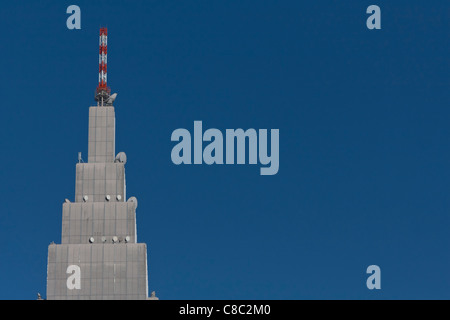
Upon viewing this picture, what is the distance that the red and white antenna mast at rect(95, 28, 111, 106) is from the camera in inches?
7367

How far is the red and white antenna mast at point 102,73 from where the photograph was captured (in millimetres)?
187125

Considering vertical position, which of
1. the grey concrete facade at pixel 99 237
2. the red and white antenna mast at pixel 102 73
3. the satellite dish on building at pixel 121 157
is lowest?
the grey concrete facade at pixel 99 237

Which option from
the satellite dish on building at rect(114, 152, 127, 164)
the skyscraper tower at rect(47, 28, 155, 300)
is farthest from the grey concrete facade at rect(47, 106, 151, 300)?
the satellite dish on building at rect(114, 152, 127, 164)

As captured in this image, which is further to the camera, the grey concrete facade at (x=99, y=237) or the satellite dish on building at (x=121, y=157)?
the satellite dish on building at (x=121, y=157)

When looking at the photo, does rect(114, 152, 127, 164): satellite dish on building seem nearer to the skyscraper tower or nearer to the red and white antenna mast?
the skyscraper tower

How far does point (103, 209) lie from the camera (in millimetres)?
180500

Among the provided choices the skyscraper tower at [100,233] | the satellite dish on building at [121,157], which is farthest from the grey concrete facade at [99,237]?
the satellite dish on building at [121,157]

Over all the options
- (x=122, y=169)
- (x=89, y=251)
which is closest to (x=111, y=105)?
(x=122, y=169)

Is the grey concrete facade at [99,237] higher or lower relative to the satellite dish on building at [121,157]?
lower

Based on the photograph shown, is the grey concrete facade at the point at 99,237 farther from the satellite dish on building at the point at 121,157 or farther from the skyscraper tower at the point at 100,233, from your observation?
the satellite dish on building at the point at 121,157
